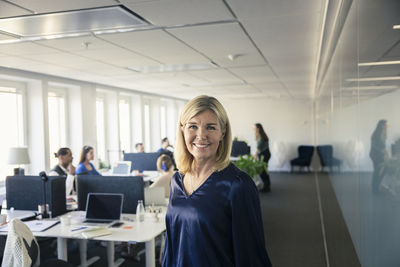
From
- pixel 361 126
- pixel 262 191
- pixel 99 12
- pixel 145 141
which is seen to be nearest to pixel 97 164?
pixel 145 141

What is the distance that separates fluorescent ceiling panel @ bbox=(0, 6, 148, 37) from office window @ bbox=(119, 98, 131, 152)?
5.87m

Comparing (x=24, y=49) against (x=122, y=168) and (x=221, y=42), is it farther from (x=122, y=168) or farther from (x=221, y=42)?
(x=122, y=168)

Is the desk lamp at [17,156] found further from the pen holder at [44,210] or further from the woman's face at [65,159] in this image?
the pen holder at [44,210]

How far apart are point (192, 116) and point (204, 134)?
0.08 m

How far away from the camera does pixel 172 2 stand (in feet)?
7.98

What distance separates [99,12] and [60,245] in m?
2.03

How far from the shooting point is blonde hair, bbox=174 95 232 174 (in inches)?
53.4

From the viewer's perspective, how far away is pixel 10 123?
5.75 m

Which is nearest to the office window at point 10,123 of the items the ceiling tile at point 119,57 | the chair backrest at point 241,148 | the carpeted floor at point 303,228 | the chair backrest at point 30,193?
the chair backrest at point 30,193

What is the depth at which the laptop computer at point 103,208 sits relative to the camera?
10.9ft

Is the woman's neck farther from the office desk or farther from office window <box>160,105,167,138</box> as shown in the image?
office window <box>160,105,167,138</box>

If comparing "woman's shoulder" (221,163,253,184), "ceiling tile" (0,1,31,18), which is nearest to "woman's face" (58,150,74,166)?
"ceiling tile" (0,1,31,18)

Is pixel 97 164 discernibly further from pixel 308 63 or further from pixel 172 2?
pixel 172 2

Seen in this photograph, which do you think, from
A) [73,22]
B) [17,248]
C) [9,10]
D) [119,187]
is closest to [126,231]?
[119,187]
